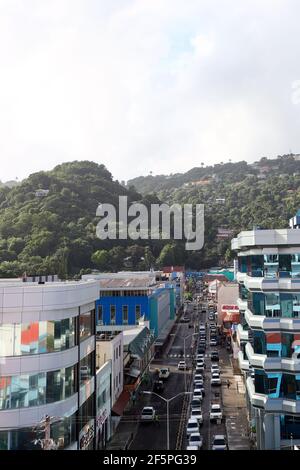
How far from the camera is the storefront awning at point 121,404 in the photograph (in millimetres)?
34781

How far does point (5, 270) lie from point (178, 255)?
2523 inches

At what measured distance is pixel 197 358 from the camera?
58.3 m

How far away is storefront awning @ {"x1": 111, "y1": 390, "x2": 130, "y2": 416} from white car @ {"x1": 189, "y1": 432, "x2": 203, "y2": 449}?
256 inches

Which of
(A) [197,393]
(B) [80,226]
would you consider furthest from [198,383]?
(B) [80,226]

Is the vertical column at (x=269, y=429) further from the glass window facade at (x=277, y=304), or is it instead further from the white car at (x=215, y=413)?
the white car at (x=215, y=413)

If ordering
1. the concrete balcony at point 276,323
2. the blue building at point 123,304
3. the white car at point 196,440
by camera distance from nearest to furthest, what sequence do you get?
the concrete balcony at point 276,323 < the white car at point 196,440 < the blue building at point 123,304

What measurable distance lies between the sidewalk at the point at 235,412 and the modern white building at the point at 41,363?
484 inches

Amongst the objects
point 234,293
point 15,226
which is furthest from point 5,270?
point 234,293

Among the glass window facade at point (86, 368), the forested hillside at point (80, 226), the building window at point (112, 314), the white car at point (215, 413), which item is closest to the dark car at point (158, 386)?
the white car at point (215, 413)

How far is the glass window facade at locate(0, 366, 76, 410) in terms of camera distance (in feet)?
64.6

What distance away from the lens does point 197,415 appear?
36125mm

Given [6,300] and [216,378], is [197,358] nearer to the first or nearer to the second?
[216,378]

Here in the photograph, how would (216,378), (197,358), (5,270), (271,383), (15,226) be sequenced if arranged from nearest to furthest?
(271,383), (216,378), (197,358), (5,270), (15,226)

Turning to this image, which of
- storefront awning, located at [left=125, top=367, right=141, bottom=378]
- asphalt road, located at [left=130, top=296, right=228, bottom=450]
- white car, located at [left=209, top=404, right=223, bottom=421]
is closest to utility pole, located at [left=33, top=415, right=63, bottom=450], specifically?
asphalt road, located at [left=130, top=296, right=228, bottom=450]
